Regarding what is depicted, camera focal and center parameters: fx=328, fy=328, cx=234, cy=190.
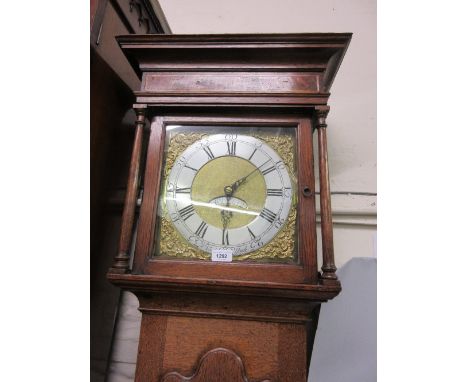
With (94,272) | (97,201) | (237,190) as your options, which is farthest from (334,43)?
(94,272)

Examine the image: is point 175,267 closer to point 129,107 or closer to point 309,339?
point 309,339

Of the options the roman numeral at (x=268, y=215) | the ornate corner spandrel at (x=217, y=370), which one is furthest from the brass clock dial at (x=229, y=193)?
the ornate corner spandrel at (x=217, y=370)

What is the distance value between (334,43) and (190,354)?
2.10 feet

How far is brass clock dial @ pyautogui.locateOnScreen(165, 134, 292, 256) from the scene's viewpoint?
24.7 inches

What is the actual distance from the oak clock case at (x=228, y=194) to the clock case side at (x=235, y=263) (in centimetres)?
1

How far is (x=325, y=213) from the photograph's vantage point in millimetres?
601

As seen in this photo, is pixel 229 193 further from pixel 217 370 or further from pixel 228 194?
pixel 217 370

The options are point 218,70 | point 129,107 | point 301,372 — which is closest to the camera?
point 301,372

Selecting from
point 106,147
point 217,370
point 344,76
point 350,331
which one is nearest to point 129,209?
point 106,147

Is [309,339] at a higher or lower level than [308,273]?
lower

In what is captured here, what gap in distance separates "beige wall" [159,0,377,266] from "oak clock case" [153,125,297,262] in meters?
0.34

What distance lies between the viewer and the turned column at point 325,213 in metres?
0.57

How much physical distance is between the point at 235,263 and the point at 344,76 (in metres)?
0.74

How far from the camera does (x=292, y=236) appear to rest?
0.62 meters
